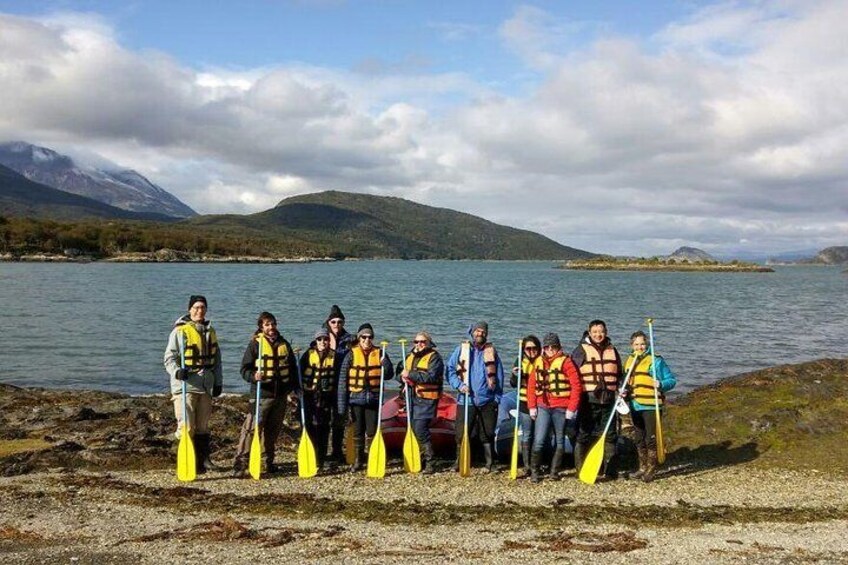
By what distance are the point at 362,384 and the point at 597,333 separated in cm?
401

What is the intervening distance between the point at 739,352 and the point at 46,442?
30142 mm

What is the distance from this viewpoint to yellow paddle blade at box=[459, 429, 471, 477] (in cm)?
1195

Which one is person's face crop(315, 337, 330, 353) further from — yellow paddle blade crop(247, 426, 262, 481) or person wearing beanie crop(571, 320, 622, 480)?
person wearing beanie crop(571, 320, 622, 480)

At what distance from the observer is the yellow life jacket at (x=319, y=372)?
11961 millimetres

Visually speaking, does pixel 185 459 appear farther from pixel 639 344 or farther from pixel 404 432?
pixel 639 344

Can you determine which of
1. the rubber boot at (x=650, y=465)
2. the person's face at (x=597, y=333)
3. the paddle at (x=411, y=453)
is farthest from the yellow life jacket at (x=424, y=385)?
→ the rubber boot at (x=650, y=465)

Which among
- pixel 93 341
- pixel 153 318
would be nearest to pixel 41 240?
pixel 153 318

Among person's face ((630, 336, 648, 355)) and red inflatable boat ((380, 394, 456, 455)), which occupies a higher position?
person's face ((630, 336, 648, 355))

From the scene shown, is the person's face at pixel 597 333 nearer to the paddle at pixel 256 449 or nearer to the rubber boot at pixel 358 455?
the rubber boot at pixel 358 455

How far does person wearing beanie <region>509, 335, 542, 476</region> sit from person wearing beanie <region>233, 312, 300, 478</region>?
395cm

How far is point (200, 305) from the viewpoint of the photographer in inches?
439

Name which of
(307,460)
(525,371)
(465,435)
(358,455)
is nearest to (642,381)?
(525,371)

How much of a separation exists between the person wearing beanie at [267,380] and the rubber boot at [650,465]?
6019 mm

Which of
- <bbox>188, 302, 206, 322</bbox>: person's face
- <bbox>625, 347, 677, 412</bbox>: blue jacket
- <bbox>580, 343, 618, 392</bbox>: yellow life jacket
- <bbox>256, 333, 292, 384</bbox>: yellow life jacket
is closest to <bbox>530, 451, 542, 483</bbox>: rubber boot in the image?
<bbox>580, 343, 618, 392</bbox>: yellow life jacket
